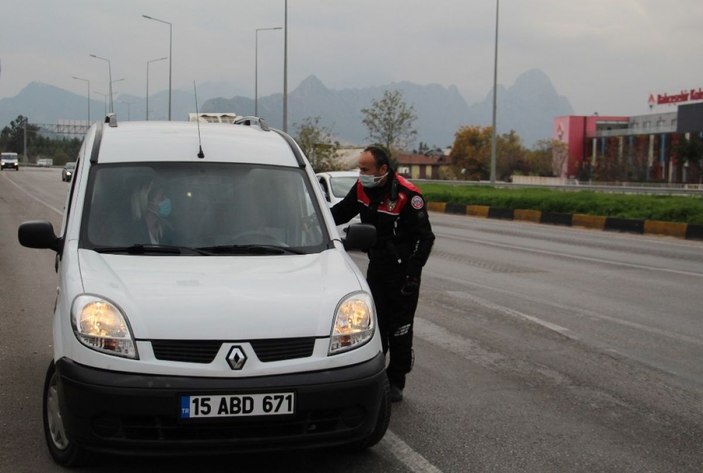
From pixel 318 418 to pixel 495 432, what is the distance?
4.73 ft

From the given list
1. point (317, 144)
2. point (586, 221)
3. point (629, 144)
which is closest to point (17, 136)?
point (629, 144)

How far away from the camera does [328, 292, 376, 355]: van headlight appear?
406 centimetres

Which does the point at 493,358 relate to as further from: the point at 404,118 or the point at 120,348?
the point at 404,118

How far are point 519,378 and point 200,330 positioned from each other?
124 inches

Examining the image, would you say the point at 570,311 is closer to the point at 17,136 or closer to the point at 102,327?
the point at 102,327

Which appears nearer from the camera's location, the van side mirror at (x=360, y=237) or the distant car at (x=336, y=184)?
the van side mirror at (x=360, y=237)

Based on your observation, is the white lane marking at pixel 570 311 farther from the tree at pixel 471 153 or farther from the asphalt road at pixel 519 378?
the tree at pixel 471 153

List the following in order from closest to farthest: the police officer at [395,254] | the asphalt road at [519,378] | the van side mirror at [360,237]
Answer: the asphalt road at [519,378] → the van side mirror at [360,237] → the police officer at [395,254]

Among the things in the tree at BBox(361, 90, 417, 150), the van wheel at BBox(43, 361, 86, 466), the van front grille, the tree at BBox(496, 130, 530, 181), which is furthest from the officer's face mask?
the tree at BBox(496, 130, 530, 181)

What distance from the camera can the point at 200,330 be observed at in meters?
3.85

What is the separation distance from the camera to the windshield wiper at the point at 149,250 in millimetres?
4660

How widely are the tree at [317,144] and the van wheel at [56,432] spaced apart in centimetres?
3721

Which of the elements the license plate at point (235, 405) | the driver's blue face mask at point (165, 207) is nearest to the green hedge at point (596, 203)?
the driver's blue face mask at point (165, 207)

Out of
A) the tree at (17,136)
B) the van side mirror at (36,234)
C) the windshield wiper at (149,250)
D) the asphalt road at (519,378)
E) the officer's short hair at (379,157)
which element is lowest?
the asphalt road at (519,378)
